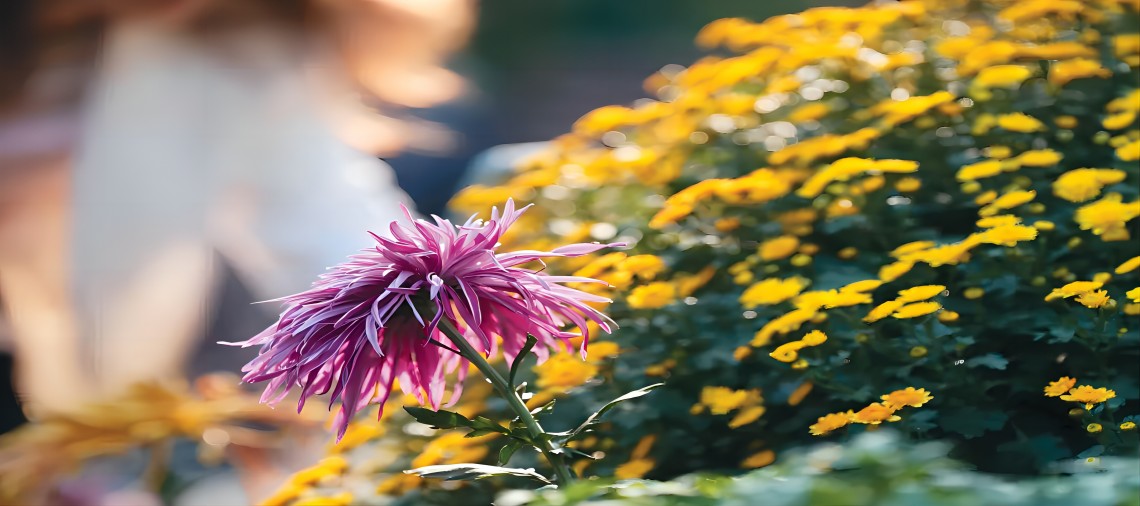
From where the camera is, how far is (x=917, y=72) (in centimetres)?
176

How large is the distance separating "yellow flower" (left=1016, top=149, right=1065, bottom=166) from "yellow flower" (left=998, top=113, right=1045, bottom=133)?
2.0 inches

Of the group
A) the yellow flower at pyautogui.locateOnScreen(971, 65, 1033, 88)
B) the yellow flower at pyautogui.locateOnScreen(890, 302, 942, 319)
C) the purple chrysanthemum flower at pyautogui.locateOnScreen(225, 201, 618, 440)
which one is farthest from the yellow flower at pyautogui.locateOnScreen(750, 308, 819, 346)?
the yellow flower at pyautogui.locateOnScreen(971, 65, 1033, 88)

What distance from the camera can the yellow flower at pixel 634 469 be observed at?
1354 millimetres

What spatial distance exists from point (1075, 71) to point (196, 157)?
2617 millimetres

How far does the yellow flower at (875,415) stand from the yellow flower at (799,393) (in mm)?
162

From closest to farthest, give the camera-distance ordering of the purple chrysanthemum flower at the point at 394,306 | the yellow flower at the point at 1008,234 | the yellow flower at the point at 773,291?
the purple chrysanthemum flower at the point at 394,306 < the yellow flower at the point at 1008,234 < the yellow flower at the point at 773,291

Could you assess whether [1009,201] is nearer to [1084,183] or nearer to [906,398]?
[1084,183]

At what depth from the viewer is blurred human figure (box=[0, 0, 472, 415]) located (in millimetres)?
3057

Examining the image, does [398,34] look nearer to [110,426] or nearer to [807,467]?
[110,426]

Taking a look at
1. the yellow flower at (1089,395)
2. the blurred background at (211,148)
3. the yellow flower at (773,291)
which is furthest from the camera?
the blurred background at (211,148)

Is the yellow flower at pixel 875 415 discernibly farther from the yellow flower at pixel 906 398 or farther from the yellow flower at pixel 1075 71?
the yellow flower at pixel 1075 71

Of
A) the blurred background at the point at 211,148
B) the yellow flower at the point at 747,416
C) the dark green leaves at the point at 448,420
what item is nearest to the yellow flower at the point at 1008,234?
the yellow flower at the point at 747,416

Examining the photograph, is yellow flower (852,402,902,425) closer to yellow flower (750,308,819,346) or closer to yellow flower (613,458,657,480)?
yellow flower (750,308,819,346)

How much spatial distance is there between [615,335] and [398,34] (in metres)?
1.91
